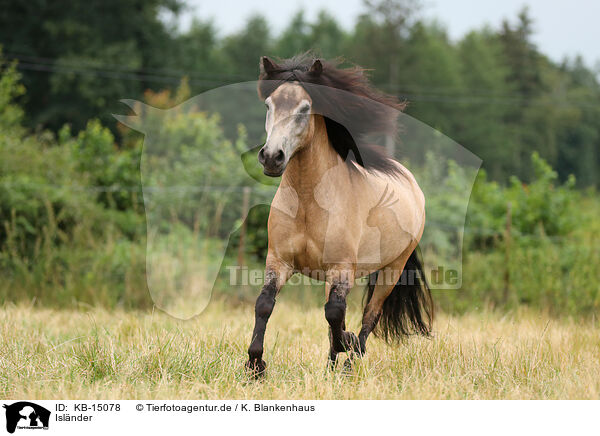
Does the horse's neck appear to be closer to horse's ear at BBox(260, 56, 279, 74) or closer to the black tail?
horse's ear at BBox(260, 56, 279, 74)

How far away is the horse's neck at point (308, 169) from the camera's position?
4.07 metres

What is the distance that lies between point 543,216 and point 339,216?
26.5ft

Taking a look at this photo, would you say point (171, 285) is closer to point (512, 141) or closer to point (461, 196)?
point (461, 196)

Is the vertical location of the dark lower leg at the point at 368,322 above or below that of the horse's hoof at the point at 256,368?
above

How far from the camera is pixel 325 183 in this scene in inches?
162

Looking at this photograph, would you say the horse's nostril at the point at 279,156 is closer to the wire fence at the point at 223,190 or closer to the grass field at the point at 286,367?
the grass field at the point at 286,367

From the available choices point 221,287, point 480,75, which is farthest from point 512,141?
point 221,287

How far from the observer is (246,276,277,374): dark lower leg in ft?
13.0

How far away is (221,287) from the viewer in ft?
29.4

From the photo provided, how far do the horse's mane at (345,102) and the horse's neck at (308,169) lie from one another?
21cm
